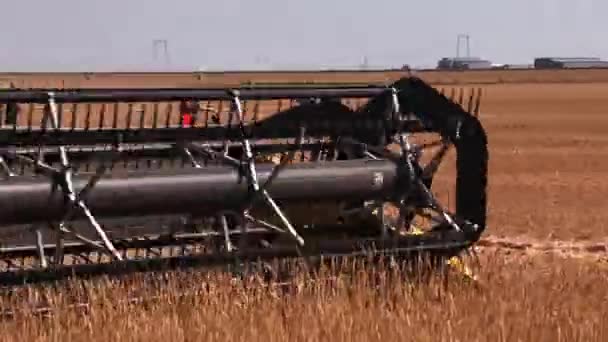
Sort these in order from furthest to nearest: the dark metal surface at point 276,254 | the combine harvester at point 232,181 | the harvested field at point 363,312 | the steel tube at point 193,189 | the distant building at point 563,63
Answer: the distant building at point 563,63
the combine harvester at point 232,181
the steel tube at point 193,189
the dark metal surface at point 276,254
the harvested field at point 363,312

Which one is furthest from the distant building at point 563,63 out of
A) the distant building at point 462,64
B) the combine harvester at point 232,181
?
the combine harvester at point 232,181

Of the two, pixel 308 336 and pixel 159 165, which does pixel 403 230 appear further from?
pixel 308 336

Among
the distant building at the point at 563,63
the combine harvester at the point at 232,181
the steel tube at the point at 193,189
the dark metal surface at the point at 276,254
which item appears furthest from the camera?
the distant building at the point at 563,63

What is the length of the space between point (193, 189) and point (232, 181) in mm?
276

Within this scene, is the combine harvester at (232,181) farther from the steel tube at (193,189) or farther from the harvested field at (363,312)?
the harvested field at (363,312)

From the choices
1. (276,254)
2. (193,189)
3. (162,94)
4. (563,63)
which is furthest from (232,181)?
(563,63)

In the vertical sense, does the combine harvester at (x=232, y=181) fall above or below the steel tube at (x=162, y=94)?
below

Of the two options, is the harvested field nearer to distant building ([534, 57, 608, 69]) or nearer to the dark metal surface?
the dark metal surface

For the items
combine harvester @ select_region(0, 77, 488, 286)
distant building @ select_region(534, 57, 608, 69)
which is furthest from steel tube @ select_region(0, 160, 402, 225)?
distant building @ select_region(534, 57, 608, 69)

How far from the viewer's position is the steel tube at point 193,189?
577cm

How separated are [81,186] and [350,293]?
1.62m

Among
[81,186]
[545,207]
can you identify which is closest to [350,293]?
[81,186]

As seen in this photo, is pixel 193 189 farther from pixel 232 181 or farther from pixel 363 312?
pixel 363 312

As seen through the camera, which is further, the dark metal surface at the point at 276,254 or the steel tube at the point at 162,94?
the steel tube at the point at 162,94
